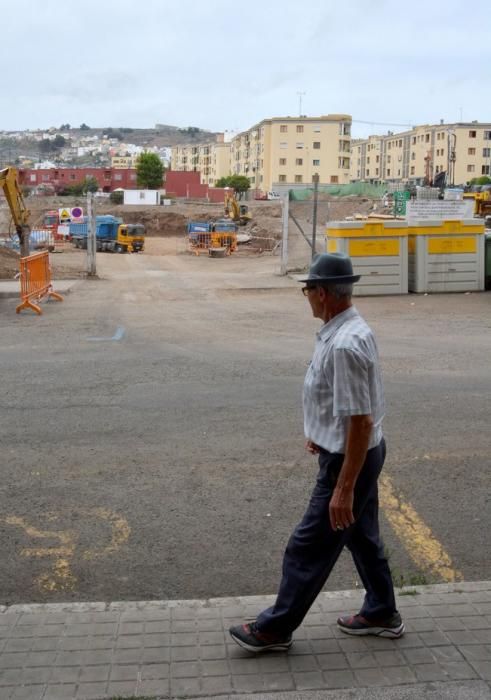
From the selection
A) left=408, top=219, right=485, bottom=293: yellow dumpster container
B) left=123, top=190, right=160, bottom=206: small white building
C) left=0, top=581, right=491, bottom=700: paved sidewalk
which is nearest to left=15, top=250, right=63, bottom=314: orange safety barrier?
left=408, top=219, right=485, bottom=293: yellow dumpster container

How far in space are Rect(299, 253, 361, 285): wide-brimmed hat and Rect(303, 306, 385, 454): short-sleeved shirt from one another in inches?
6.4

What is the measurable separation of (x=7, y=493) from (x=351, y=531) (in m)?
3.38

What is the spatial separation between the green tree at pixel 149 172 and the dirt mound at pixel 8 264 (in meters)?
89.9

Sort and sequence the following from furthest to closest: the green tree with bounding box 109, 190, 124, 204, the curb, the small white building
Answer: the green tree with bounding box 109, 190, 124, 204, the small white building, the curb

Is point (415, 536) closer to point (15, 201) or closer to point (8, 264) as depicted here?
point (15, 201)

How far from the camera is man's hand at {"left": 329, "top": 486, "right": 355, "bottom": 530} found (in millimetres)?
A: 3559

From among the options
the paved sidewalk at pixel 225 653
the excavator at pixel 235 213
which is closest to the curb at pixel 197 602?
the paved sidewalk at pixel 225 653

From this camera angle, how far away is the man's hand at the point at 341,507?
3559 mm

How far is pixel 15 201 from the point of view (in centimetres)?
2284

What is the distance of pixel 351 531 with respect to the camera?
147 inches

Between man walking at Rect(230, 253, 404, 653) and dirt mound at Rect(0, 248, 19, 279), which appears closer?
man walking at Rect(230, 253, 404, 653)

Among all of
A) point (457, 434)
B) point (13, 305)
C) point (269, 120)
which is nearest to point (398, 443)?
point (457, 434)

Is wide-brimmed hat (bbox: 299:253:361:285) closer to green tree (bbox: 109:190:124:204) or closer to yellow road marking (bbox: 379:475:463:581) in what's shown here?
yellow road marking (bbox: 379:475:463:581)

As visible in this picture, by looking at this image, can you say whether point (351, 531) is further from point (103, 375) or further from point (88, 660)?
point (103, 375)
